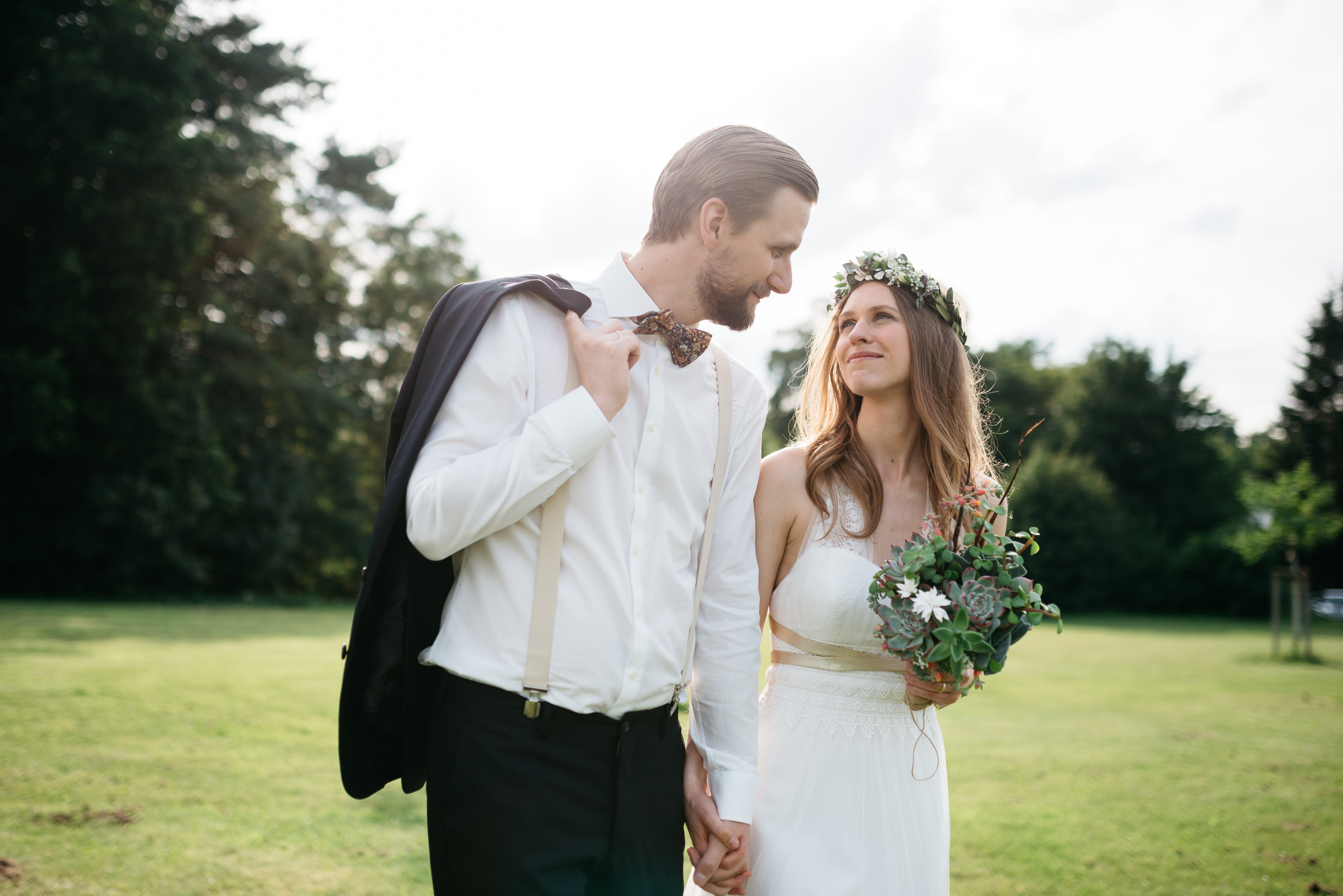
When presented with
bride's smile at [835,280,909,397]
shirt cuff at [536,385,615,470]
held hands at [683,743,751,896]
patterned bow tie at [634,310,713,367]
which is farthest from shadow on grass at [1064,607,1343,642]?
shirt cuff at [536,385,615,470]

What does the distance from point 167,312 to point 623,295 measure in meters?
26.7

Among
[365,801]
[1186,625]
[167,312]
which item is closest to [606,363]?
[365,801]

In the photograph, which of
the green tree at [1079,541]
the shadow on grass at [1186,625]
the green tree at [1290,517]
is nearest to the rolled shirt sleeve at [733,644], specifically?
the green tree at [1290,517]

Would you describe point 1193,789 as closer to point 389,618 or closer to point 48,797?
point 389,618

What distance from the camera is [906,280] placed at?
3.66 metres

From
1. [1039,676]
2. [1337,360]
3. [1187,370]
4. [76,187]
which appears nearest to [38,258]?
[76,187]

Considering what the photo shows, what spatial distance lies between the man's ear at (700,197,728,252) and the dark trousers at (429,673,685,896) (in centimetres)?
135

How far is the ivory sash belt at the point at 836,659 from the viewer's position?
3293 mm

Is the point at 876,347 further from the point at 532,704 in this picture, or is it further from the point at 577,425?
the point at 532,704

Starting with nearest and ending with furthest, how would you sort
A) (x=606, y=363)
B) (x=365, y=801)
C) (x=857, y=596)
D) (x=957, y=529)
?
1. (x=606, y=363)
2. (x=957, y=529)
3. (x=857, y=596)
4. (x=365, y=801)

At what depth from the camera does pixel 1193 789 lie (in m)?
7.57

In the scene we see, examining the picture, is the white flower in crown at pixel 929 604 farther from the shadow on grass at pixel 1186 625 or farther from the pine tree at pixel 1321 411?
the pine tree at pixel 1321 411

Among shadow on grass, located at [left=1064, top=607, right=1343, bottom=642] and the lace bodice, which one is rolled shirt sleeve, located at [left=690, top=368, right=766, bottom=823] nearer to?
the lace bodice

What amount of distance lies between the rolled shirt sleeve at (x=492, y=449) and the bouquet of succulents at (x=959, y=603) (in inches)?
47.4
